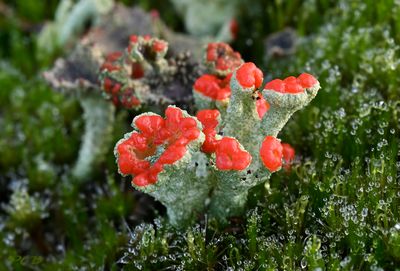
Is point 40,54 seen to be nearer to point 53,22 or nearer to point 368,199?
point 53,22

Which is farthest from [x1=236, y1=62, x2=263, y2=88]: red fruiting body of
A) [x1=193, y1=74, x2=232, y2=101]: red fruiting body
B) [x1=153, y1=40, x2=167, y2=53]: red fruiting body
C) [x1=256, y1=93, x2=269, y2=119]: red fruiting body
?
[x1=153, y1=40, x2=167, y2=53]: red fruiting body

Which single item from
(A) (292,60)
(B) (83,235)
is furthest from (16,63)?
(A) (292,60)

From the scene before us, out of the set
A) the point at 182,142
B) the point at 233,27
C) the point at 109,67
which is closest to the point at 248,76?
the point at 182,142

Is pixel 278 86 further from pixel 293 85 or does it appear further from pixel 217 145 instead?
pixel 217 145

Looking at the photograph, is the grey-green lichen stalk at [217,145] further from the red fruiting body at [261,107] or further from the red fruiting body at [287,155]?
the red fruiting body at [287,155]

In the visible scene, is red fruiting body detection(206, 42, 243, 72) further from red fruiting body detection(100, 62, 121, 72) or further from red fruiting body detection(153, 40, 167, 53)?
red fruiting body detection(100, 62, 121, 72)

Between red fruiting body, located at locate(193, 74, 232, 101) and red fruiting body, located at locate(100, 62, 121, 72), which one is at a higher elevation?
red fruiting body, located at locate(100, 62, 121, 72)
